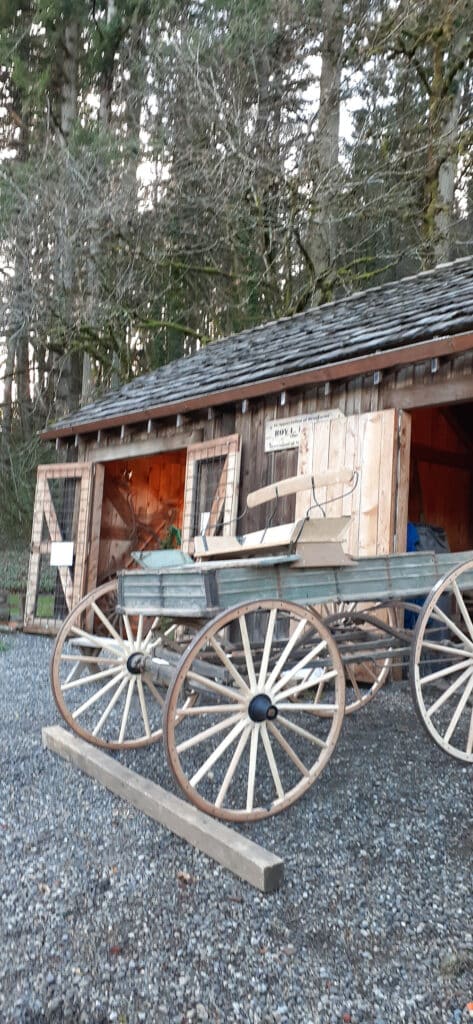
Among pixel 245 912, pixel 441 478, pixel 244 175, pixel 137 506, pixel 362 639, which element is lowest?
pixel 245 912

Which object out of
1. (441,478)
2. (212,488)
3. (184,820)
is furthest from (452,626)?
(441,478)

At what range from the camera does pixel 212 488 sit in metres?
6.62

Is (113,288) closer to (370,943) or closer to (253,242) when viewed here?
(253,242)

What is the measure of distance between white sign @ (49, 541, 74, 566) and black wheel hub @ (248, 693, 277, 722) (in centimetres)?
565

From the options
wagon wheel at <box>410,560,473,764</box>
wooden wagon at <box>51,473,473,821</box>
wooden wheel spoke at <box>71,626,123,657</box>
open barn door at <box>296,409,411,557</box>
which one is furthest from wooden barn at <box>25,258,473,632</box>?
wooden wheel spoke at <box>71,626,123,657</box>

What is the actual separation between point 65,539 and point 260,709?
6.12 metres

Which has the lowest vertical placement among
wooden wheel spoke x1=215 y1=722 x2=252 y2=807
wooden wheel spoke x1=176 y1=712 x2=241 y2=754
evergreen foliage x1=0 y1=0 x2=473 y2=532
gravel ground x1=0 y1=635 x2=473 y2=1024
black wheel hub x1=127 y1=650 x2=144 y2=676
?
gravel ground x1=0 y1=635 x2=473 y2=1024

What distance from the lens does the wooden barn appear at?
5090 millimetres

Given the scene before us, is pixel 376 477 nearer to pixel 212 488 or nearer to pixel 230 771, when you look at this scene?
pixel 212 488

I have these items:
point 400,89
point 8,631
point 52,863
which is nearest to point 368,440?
point 52,863

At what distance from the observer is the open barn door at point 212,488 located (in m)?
6.23

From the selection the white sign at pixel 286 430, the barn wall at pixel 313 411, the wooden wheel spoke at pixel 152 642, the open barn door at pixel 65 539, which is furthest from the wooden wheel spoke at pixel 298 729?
the open barn door at pixel 65 539

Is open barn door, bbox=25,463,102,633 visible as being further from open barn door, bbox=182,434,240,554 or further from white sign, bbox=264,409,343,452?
white sign, bbox=264,409,343,452

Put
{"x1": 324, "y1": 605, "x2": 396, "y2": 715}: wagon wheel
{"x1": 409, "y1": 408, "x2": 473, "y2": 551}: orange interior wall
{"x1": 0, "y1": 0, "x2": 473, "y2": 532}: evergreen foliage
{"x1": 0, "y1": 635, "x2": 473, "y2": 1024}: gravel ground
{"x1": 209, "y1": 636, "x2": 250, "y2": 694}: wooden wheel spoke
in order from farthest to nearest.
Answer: {"x1": 0, "y1": 0, "x2": 473, "y2": 532}: evergreen foliage < {"x1": 409, "y1": 408, "x2": 473, "y2": 551}: orange interior wall < {"x1": 324, "y1": 605, "x2": 396, "y2": 715}: wagon wheel < {"x1": 209, "y1": 636, "x2": 250, "y2": 694}: wooden wheel spoke < {"x1": 0, "y1": 635, "x2": 473, "y2": 1024}: gravel ground
